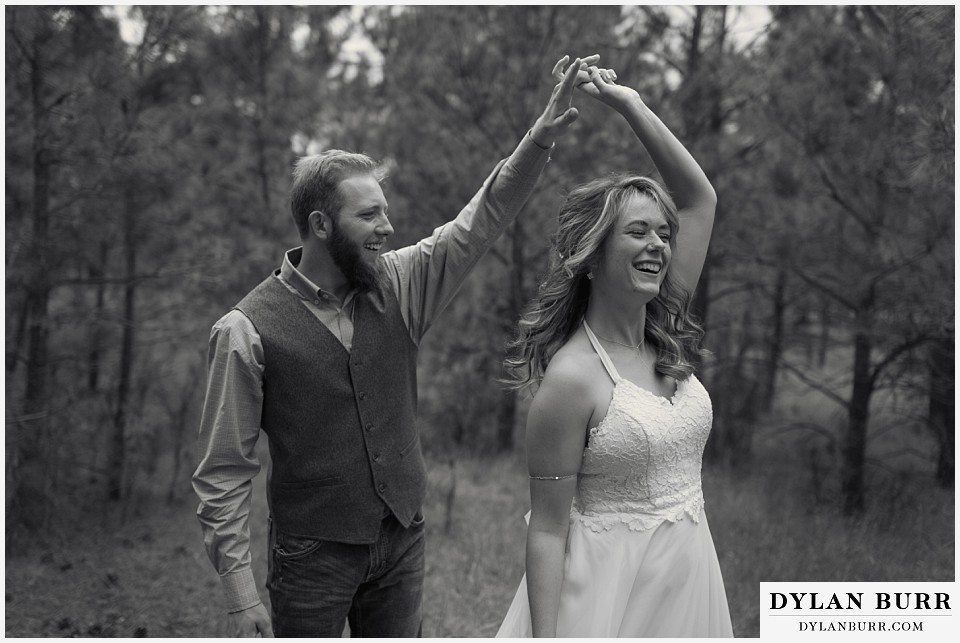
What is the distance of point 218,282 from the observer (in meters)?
5.51

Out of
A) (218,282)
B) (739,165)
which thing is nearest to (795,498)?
(739,165)

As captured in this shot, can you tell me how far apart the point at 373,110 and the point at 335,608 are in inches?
267

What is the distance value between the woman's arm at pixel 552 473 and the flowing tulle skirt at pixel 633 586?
0.19 feet

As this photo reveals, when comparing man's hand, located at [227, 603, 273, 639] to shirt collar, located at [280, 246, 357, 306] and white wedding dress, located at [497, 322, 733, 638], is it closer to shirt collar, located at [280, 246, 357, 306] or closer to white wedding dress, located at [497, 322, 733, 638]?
white wedding dress, located at [497, 322, 733, 638]

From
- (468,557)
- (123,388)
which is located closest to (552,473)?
(468,557)

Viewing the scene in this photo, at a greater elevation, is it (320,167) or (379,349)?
(320,167)

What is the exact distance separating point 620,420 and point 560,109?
0.82 metres

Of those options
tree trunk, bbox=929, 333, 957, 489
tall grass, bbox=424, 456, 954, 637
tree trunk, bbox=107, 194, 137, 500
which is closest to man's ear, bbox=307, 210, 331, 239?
tall grass, bbox=424, 456, 954, 637

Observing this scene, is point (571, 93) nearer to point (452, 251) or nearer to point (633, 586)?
point (452, 251)

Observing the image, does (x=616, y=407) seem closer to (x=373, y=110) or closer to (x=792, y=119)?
(x=792, y=119)

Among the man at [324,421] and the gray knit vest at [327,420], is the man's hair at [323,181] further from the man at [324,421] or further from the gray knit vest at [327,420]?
the gray knit vest at [327,420]

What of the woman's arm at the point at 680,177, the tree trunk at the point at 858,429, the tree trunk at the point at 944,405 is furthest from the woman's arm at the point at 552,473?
the tree trunk at the point at 858,429

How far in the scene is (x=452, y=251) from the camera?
224 cm

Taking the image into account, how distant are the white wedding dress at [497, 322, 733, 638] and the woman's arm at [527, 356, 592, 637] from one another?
0.06 m
